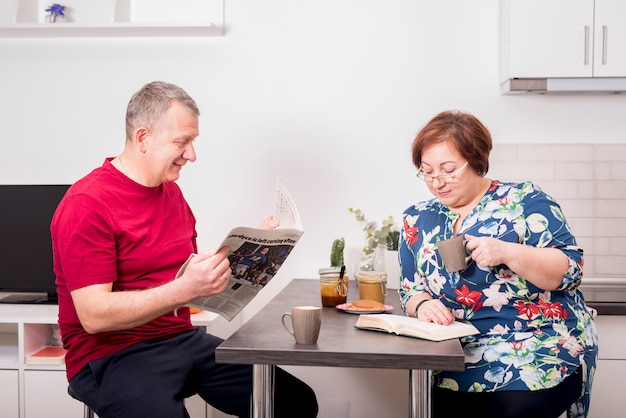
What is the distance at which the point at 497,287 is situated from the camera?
2111 millimetres

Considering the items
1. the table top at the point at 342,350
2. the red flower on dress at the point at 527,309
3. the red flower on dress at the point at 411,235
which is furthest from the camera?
the red flower on dress at the point at 411,235

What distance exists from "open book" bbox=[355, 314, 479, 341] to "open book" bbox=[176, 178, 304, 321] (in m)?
0.30

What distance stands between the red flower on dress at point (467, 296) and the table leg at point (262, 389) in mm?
611

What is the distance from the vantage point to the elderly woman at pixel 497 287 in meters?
2.01

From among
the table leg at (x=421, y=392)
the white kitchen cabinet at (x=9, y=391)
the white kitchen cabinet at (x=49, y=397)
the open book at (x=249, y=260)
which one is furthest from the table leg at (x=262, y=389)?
the white kitchen cabinet at (x=9, y=391)

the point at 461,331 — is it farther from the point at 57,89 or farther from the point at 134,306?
the point at 57,89

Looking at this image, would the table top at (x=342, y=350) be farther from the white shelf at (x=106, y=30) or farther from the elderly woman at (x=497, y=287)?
the white shelf at (x=106, y=30)

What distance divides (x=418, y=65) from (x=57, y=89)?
176 centimetres

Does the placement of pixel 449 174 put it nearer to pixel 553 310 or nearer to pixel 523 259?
pixel 523 259

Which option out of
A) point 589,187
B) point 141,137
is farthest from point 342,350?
point 589,187

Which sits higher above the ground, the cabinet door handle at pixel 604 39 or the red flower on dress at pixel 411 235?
the cabinet door handle at pixel 604 39

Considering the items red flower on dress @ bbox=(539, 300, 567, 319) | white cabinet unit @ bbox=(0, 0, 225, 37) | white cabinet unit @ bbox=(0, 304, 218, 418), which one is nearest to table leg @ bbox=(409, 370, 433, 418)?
red flower on dress @ bbox=(539, 300, 567, 319)

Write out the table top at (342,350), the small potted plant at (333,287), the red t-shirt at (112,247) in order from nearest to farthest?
the table top at (342,350) → the red t-shirt at (112,247) → the small potted plant at (333,287)

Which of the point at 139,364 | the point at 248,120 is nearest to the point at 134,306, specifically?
the point at 139,364
